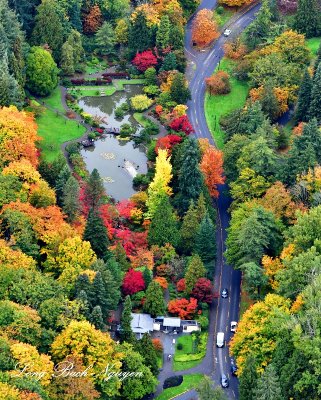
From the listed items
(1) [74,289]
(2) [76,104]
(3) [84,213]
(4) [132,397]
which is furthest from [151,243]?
(2) [76,104]

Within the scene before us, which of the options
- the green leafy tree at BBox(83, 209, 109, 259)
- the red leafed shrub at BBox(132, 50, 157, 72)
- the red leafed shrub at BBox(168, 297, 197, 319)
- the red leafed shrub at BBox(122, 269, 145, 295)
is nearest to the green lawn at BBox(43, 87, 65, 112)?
the red leafed shrub at BBox(132, 50, 157, 72)

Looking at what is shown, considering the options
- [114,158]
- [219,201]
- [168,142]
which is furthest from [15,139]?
[219,201]

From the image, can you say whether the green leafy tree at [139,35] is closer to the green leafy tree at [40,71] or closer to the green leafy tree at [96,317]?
the green leafy tree at [40,71]

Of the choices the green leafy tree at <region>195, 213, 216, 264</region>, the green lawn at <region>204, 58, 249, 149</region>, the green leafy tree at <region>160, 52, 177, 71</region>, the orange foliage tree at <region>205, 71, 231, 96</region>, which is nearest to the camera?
the green leafy tree at <region>195, 213, 216, 264</region>

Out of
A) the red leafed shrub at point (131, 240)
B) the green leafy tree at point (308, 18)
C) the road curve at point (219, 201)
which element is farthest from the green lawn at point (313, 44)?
the red leafed shrub at point (131, 240)

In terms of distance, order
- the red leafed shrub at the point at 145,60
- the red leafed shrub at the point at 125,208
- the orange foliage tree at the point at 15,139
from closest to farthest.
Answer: the orange foliage tree at the point at 15,139, the red leafed shrub at the point at 125,208, the red leafed shrub at the point at 145,60

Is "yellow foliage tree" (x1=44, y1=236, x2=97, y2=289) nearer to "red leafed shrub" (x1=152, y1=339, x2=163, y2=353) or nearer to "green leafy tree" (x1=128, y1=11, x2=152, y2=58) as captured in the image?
"red leafed shrub" (x1=152, y1=339, x2=163, y2=353)
